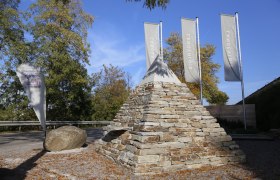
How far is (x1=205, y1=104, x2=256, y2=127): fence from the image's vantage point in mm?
20328

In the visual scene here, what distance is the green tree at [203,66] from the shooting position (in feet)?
115

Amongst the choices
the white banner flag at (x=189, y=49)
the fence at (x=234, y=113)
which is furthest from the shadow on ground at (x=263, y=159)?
the white banner flag at (x=189, y=49)

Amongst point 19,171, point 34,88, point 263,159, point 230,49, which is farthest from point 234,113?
point 19,171

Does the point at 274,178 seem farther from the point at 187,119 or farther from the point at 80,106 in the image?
the point at 80,106

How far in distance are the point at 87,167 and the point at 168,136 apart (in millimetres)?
2683

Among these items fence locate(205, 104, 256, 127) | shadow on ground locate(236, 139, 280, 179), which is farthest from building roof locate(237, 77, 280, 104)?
shadow on ground locate(236, 139, 280, 179)

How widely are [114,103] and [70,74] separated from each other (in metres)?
9.32

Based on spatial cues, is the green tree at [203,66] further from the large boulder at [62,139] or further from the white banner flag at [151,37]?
the large boulder at [62,139]

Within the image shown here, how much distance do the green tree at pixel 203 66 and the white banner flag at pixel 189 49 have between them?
1562 cm

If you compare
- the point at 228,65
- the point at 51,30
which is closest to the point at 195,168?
the point at 228,65

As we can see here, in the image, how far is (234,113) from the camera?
22.0m

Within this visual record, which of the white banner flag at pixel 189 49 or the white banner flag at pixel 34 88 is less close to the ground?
the white banner flag at pixel 189 49

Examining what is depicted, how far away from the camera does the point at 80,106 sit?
28.2m

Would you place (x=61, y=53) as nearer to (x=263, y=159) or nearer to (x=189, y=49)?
(x=189, y=49)
